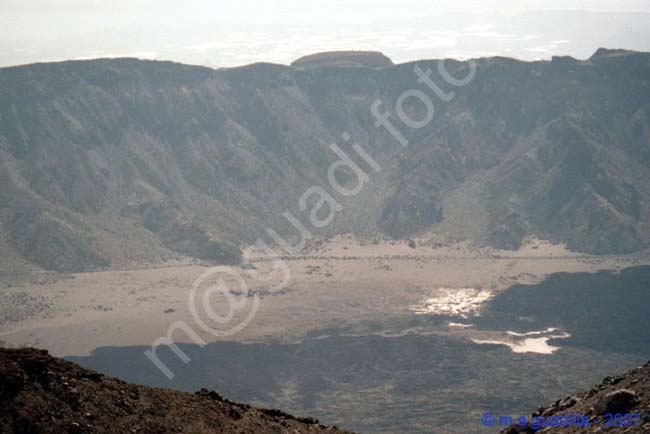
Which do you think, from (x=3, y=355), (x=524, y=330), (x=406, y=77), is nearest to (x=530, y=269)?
(x=524, y=330)

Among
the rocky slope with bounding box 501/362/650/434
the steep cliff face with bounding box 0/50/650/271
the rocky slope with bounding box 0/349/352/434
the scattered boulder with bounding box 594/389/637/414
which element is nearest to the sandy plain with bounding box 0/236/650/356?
the steep cliff face with bounding box 0/50/650/271

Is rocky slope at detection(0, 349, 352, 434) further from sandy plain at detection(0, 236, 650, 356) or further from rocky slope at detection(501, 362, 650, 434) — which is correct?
sandy plain at detection(0, 236, 650, 356)

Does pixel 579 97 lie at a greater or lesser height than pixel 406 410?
greater

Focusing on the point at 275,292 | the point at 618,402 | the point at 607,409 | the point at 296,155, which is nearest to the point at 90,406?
the point at 607,409

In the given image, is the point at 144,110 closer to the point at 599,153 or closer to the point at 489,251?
the point at 489,251

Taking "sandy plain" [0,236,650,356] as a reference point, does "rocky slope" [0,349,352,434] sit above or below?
above

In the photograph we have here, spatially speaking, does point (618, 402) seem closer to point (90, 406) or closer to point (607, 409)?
point (607, 409)
